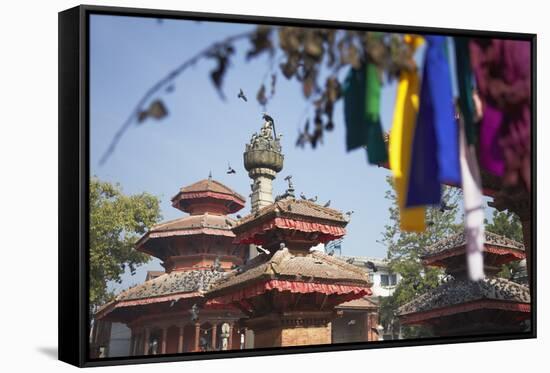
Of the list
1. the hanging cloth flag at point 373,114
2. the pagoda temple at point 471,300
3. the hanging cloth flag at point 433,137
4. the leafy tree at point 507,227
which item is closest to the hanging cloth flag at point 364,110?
the hanging cloth flag at point 373,114

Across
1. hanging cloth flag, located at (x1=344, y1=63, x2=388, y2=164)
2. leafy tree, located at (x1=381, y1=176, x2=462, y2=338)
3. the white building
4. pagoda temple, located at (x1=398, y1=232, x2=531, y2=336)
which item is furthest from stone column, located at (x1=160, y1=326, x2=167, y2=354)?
hanging cloth flag, located at (x1=344, y1=63, x2=388, y2=164)

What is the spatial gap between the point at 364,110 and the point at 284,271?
4973mm

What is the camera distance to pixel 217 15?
8438 millimetres

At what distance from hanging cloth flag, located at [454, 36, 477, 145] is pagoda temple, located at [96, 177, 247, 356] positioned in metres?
3.41

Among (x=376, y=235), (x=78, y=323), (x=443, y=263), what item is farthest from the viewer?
(x=443, y=263)

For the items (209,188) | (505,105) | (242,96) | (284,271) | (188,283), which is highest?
(242,96)

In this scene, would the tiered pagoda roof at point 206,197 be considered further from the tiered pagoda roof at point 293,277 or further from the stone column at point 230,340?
the stone column at point 230,340

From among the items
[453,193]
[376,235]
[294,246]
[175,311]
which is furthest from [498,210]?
[175,311]

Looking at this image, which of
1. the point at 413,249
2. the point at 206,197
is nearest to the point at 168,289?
the point at 206,197

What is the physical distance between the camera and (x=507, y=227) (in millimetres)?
10227

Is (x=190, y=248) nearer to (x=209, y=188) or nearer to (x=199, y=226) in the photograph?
(x=199, y=226)

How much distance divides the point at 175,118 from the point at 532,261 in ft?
13.0

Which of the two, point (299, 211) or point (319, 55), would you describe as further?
point (299, 211)

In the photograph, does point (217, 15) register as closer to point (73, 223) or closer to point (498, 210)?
point (73, 223)
